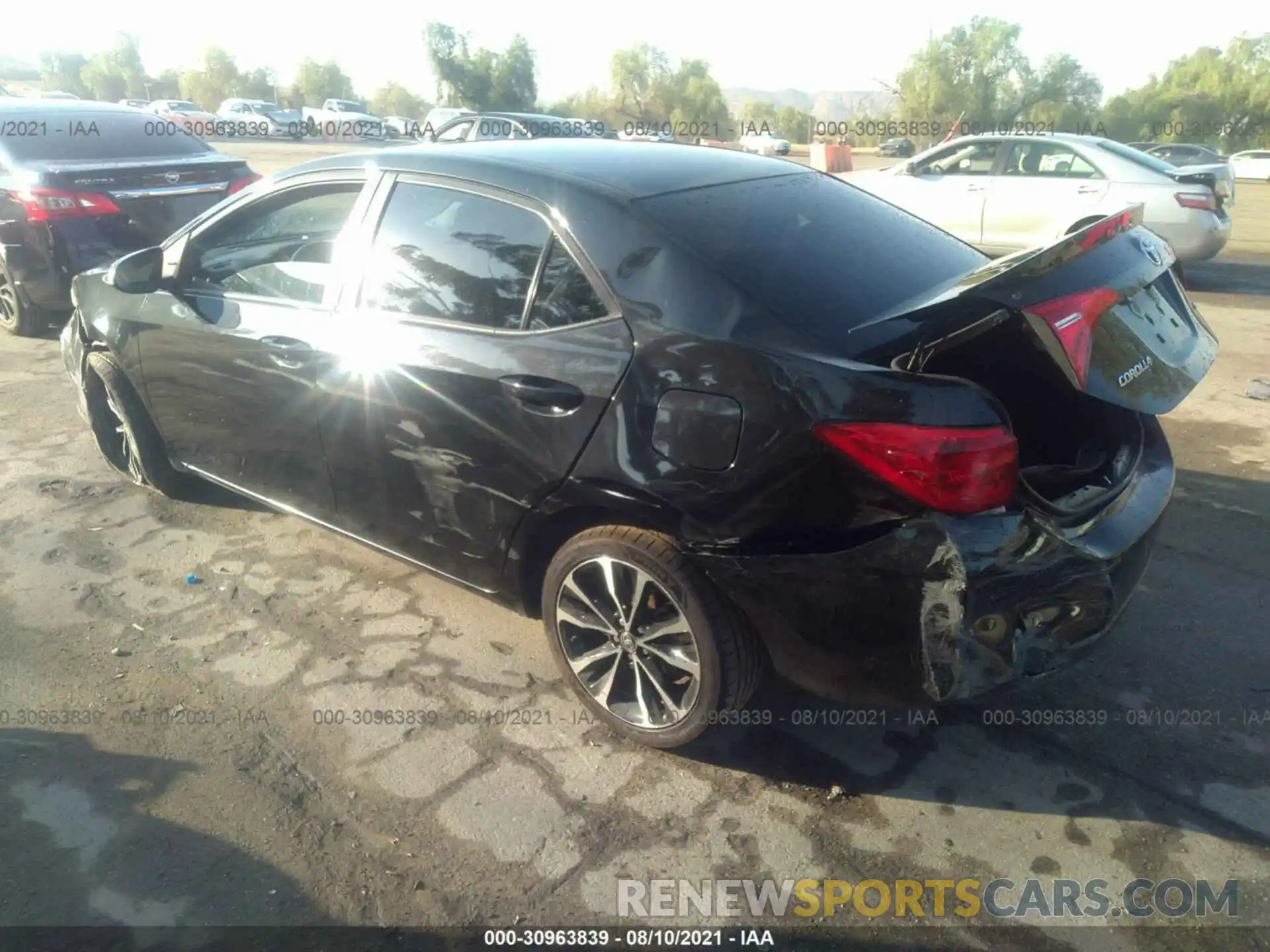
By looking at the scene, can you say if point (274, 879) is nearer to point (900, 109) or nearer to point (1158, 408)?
point (1158, 408)

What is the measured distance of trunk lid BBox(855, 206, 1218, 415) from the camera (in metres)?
2.41

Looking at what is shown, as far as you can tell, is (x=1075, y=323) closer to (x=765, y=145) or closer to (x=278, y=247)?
(x=278, y=247)

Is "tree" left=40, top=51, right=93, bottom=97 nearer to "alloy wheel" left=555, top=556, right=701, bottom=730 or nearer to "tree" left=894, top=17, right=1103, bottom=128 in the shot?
"tree" left=894, top=17, right=1103, bottom=128

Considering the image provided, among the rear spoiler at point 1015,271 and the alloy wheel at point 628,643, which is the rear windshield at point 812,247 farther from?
Result: the alloy wheel at point 628,643

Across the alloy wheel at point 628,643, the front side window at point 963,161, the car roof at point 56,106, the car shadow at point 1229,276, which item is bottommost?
the alloy wheel at point 628,643

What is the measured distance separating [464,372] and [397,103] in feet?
264

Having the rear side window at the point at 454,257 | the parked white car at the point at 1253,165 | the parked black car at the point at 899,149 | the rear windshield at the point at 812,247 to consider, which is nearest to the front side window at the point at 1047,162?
the rear windshield at the point at 812,247

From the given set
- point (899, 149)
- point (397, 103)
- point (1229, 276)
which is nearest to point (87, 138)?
point (1229, 276)

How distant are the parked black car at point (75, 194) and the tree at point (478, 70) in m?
61.6

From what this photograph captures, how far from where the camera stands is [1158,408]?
2.57 m

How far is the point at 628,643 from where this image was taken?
9.57 ft

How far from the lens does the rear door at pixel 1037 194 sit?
9203 millimetres

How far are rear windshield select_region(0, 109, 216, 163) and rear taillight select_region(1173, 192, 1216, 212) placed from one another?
8.81m

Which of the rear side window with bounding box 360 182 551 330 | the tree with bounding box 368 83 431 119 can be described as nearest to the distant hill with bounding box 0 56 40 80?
the tree with bounding box 368 83 431 119
